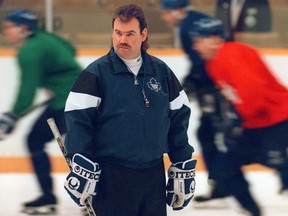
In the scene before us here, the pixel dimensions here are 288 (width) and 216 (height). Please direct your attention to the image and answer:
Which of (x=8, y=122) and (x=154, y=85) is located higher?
(x=154, y=85)

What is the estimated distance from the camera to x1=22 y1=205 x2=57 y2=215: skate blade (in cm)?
408

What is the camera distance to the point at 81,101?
7.75ft

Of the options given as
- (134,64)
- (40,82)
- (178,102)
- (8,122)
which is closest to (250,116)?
(40,82)

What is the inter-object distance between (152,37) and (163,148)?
358 centimetres

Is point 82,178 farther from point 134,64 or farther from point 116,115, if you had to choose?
point 134,64

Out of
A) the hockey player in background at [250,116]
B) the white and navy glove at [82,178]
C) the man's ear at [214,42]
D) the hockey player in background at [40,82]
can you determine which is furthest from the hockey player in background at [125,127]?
the man's ear at [214,42]

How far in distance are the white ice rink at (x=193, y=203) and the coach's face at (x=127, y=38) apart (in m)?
1.70

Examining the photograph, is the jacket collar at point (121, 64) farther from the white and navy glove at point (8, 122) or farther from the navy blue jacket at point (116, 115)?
the white and navy glove at point (8, 122)

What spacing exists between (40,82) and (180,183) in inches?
63.0

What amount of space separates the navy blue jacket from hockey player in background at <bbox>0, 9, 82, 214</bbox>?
149cm

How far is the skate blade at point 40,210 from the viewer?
4.08 m

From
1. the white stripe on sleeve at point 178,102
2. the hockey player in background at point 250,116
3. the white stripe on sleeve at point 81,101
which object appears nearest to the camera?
the white stripe on sleeve at point 81,101

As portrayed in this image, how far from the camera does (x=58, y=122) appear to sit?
13.1 ft

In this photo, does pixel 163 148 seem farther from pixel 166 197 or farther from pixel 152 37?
pixel 152 37
